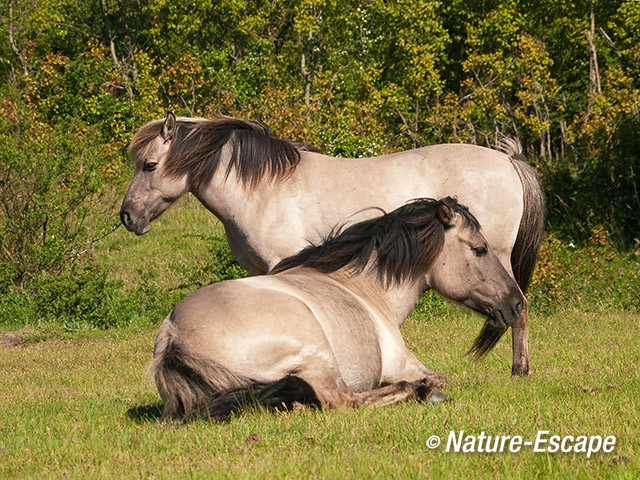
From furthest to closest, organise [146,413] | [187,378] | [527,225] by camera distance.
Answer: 1. [527,225]
2. [146,413]
3. [187,378]

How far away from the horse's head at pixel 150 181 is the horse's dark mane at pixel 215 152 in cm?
1

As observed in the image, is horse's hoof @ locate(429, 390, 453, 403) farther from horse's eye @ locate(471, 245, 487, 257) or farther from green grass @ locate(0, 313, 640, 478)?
horse's eye @ locate(471, 245, 487, 257)

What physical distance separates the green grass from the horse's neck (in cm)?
76

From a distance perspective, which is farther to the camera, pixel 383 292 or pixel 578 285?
pixel 578 285

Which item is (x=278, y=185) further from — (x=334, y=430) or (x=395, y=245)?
(x=334, y=430)

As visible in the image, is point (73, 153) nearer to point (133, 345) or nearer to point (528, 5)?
point (133, 345)

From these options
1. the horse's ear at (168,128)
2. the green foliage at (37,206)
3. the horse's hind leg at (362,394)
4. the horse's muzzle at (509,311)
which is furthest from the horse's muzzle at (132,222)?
the green foliage at (37,206)

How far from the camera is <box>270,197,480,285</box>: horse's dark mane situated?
6188 millimetres

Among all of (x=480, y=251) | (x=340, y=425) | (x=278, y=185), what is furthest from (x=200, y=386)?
(x=278, y=185)

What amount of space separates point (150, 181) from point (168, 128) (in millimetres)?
536

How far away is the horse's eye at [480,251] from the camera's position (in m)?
6.28

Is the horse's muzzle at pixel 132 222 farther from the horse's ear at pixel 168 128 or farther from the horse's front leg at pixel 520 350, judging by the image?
the horse's front leg at pixel 520 350

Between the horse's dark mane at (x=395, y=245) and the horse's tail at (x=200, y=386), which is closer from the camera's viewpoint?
the horse's tail at (x=200, y=386)

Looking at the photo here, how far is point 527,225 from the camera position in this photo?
27.4 ft
